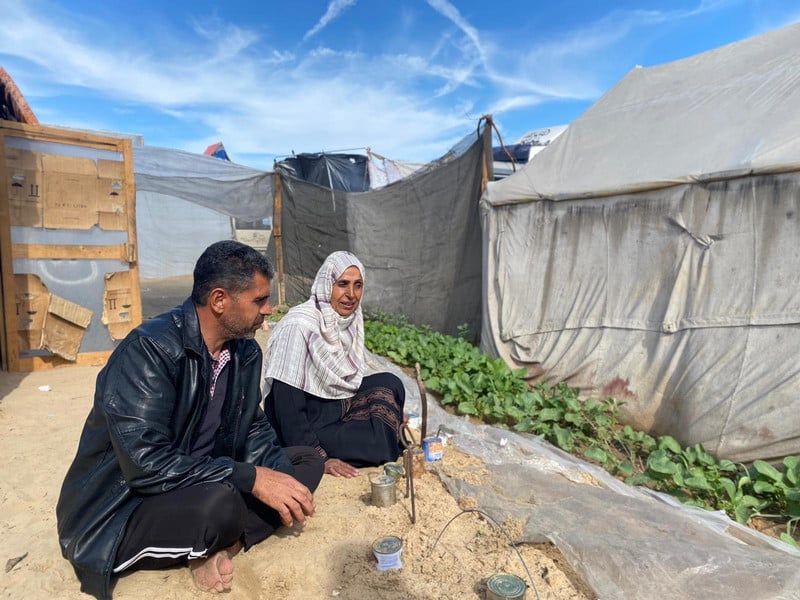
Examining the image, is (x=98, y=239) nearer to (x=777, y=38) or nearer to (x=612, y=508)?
Result: (x=612, y=508)

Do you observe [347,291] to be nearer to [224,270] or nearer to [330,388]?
[330,388]

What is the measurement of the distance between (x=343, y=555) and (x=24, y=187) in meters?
4.99

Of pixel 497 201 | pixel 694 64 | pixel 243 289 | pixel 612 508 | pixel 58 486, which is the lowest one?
pixel 58 486

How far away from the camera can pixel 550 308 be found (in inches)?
198

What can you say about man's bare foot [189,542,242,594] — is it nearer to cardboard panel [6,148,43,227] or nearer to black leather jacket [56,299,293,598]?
black leather jacket [56,299,293,598]

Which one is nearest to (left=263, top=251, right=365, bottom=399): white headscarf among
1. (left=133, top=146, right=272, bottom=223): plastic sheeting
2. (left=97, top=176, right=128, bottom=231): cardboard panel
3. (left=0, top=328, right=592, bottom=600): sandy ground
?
(left=0, top=328, right=592, bottom=600): sandy ground

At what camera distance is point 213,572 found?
182cm

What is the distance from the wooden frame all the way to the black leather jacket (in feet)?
13.7

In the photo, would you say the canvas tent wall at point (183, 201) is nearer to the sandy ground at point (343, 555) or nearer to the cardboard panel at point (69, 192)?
the cardboard panel at point (69, 192)

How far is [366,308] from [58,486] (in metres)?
5.52

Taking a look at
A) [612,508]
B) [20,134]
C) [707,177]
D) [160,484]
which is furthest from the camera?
→ [20,134]

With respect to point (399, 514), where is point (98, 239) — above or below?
above

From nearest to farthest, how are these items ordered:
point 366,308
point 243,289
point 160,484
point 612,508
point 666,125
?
point 160,484, point 243,289, point 612,508, point 666,125, point 366,308

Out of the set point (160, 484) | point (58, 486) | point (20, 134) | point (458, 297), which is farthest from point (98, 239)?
point (160, 484)
